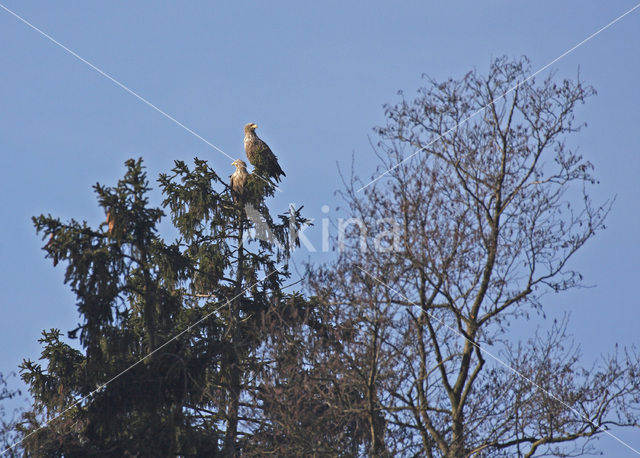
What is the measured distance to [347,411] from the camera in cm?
1544

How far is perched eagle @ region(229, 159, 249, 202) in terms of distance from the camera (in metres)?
23.5

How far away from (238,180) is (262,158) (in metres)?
0.95

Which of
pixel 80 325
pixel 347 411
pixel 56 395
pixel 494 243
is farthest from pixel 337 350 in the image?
pixel 56 395

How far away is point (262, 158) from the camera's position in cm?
2441

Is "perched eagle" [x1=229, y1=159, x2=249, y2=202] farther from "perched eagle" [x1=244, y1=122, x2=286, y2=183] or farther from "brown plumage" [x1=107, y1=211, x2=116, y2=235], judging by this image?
"brown plumage" [x1=107, y1=211, x2=116, y2=235]

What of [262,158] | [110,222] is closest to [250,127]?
[262,158]

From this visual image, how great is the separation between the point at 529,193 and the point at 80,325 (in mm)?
7381

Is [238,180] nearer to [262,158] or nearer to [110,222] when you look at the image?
[262,158]

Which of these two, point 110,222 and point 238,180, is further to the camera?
point 238,180

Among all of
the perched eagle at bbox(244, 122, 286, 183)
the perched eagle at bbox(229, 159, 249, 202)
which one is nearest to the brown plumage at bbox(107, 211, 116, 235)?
the perched eagle at bbox(229, 159, 249, 202)

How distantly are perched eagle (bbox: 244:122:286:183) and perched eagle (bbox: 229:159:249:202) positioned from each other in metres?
0.28

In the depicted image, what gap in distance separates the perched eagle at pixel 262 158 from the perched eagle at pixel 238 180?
28 cm

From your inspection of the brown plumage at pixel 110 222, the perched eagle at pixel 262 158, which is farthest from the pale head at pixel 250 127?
the brown plumage at pixel 110 222

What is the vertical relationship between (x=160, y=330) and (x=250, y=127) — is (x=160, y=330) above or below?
below
